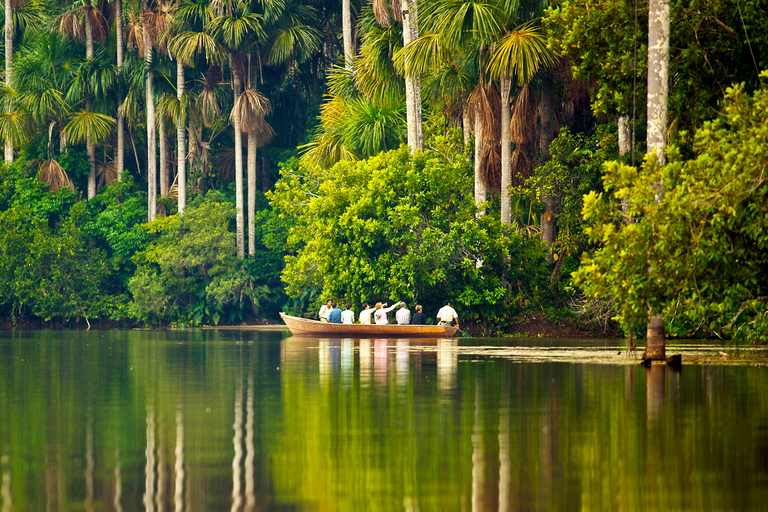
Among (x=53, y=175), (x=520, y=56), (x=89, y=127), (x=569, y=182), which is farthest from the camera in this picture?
(x=53, y=175)

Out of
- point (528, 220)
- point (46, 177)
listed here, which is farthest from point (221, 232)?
point (528, 220)

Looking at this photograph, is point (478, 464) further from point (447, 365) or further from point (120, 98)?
point (120, 98)

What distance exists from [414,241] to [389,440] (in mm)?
28114

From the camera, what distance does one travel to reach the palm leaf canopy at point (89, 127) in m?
52.6

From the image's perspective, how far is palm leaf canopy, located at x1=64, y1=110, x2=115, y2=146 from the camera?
52594 mm

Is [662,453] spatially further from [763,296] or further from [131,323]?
[131,323]

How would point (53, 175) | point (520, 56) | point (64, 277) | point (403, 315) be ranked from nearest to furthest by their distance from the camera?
1. point (520, 56)
2. point (403, 315)
3. point (64, 277)
4. point (53, 175)

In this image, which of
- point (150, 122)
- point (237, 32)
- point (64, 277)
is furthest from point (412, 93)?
point (64, 277)

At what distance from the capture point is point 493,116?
36906 mm

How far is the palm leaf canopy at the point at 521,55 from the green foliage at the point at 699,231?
14.7m

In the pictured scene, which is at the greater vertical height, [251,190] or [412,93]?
[412,93]

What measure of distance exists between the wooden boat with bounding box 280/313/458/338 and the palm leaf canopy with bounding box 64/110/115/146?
1990 centimetres

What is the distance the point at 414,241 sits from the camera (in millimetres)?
37969

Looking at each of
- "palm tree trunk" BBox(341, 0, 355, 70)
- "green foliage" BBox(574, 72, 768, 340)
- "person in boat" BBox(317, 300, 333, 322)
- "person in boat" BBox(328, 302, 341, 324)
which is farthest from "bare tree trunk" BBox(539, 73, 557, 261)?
"green foliage" BBox(574, 72, 768, 340)
